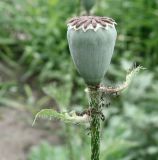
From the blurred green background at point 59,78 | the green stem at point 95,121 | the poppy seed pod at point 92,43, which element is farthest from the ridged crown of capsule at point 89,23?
A: the blurred green background at point 59,78

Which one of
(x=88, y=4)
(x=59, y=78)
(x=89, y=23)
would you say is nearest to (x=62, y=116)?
(x=89, y=23)

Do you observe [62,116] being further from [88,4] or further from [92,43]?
[88,4]

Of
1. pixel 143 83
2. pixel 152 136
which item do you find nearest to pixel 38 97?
pixel 143 83

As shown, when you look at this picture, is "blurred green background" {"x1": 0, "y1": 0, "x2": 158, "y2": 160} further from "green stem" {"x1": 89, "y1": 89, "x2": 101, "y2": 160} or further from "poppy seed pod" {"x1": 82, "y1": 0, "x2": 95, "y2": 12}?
"green stem" {"x1": 89, "y1": 89, "x2": 101, "y2": 160}

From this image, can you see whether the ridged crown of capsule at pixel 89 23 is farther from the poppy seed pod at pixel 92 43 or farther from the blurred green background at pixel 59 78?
the blurred green background at pixel 59 78

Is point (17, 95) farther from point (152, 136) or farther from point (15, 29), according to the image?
point (152, 136)

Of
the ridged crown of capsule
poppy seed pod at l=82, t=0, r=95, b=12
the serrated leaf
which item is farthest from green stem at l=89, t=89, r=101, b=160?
→ poppy seed pod at l=82, t=0, r=95, b=12
